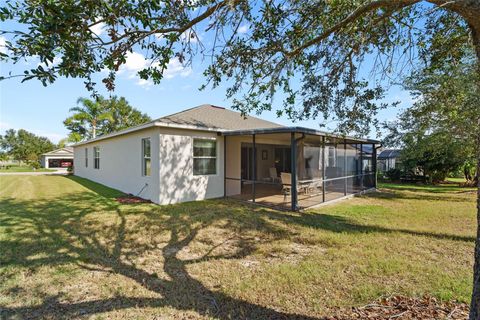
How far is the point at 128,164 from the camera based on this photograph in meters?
11.6

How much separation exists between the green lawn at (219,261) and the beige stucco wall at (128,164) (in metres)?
1.73

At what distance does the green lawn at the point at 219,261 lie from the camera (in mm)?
3238

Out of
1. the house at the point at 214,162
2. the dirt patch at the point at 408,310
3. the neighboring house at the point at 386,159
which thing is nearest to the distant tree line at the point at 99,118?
the house at the point at 214,162

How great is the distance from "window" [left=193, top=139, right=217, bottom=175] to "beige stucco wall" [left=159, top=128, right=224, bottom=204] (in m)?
0.17

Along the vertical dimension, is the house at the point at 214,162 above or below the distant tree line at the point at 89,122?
below

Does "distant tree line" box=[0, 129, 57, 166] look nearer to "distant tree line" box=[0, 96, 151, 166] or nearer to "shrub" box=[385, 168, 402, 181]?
"distant tree line" box=[0, 96, 151, 166]

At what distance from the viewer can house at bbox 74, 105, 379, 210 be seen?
9.09 meters

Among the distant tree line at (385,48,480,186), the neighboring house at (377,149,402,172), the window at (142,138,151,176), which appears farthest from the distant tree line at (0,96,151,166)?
the neighboring house at (377,149,402,172)

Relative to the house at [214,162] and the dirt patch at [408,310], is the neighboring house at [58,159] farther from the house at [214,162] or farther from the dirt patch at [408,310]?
the dirt patch at [408,310]

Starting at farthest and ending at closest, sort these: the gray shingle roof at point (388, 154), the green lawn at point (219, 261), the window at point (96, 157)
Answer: the gray shingle roof at point (388, 154)
the window at point (96, 157)
the green lawn at point (219, 261)

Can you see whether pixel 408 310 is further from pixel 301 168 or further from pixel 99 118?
pixel 99 118

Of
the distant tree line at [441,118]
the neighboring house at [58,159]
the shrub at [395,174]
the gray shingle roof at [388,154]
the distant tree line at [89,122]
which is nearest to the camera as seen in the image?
the distant tree line at [441,118]

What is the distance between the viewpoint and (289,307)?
3.16m

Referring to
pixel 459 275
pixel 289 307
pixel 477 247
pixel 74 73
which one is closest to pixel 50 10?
pixel 74 73
